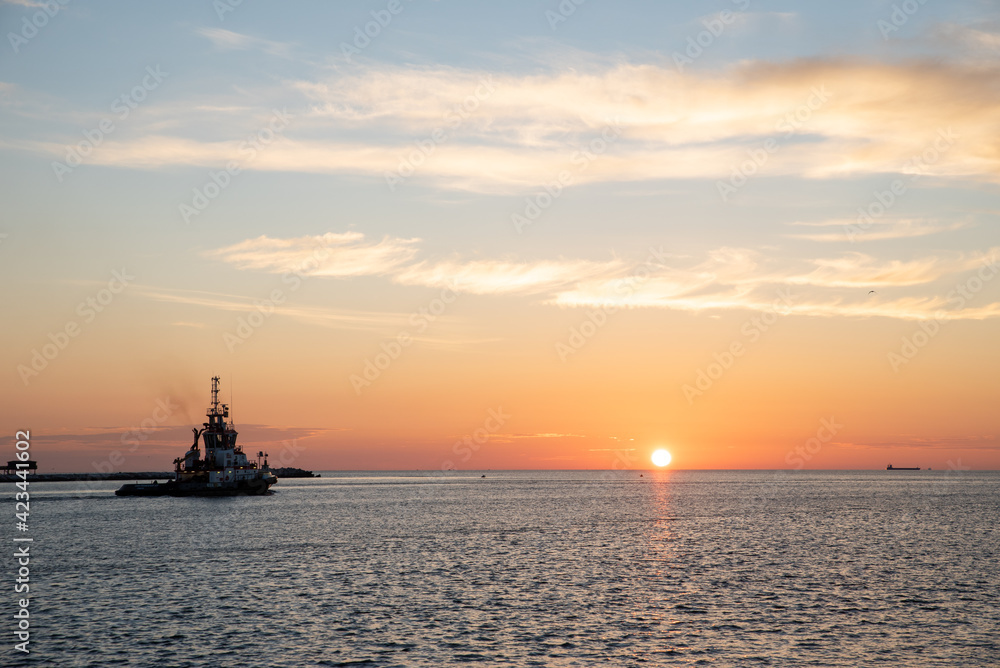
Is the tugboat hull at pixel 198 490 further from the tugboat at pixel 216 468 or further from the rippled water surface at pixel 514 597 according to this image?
the rippled water surface at pixel 514 597

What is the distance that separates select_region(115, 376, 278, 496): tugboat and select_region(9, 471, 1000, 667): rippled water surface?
6691 centimetres

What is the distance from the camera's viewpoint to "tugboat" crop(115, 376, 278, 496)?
15738 cm

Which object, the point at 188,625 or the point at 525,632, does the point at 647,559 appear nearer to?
the point at 525,632

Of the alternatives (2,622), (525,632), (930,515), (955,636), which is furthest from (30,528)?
(930,515)

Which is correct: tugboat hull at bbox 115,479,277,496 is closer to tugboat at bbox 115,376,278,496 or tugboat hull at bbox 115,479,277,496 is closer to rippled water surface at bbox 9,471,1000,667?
tugboat at bbox 115,376,278,496

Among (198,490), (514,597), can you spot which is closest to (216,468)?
(198,490)

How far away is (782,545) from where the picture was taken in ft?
243

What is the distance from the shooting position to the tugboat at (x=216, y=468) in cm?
15738

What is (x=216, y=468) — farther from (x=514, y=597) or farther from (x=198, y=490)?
(x=514, y=597)

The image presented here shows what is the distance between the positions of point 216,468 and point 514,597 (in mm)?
128956

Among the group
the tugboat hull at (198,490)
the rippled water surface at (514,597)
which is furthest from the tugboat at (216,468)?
the rippled water surface at (514,597)

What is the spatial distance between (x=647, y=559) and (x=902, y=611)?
24.4 m

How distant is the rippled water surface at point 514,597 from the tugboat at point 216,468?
220ft

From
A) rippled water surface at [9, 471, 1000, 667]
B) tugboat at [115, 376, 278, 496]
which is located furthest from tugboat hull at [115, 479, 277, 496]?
rippled water surface at [9, 471, 1000, 667]
